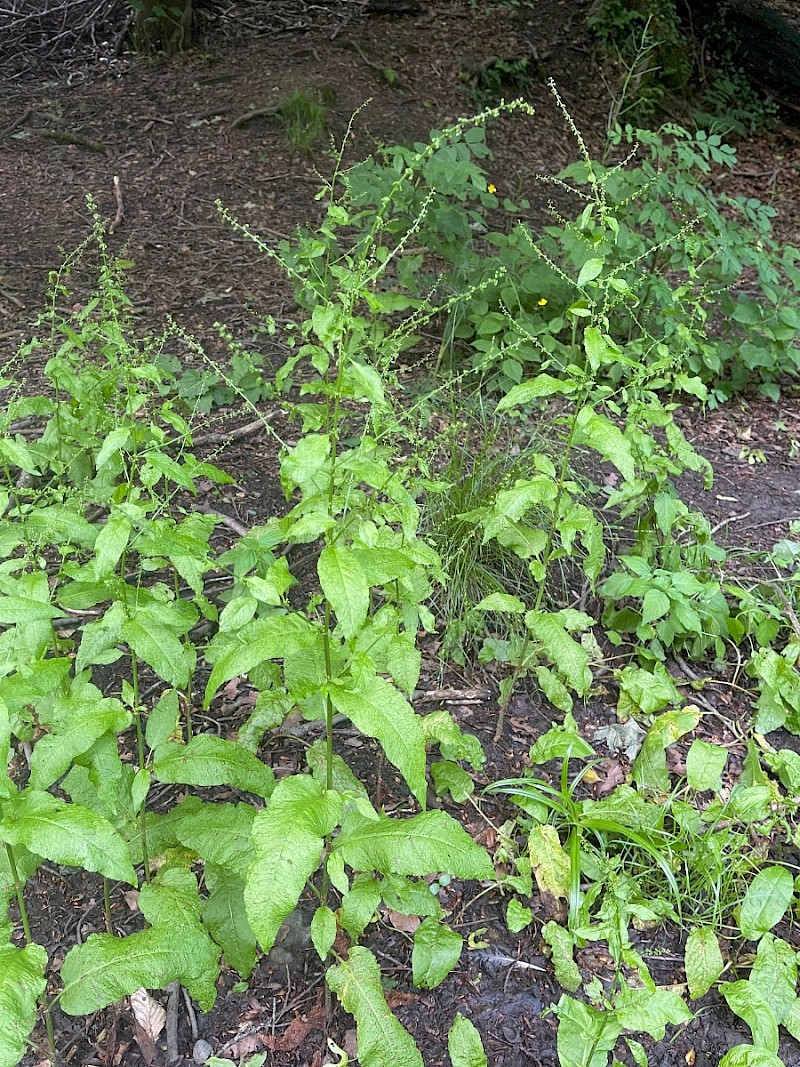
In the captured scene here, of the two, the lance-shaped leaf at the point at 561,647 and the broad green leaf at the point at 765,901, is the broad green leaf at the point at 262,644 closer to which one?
the lance-shaped leaf at the point at 561,647

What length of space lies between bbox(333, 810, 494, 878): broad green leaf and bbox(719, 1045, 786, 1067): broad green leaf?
30.4 inches

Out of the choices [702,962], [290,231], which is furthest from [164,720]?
[290,231]

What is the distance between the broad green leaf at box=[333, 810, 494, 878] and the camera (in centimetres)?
168

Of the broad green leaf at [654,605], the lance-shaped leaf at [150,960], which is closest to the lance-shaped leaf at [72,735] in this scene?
the lance-shaped leaf at [150,960]

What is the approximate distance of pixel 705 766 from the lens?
2.48m

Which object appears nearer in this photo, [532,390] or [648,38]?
[532,390]

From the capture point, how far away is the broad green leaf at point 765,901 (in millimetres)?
2193

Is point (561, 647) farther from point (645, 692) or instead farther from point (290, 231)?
point (290, 231)

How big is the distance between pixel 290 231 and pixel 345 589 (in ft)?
16.1

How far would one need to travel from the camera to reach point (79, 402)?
2822 millimetres

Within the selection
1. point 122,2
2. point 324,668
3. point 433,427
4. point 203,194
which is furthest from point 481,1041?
point 122,2

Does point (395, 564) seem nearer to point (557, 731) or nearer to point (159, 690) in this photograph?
point (557, 731)

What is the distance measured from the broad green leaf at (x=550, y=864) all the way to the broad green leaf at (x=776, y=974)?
1.63 ft

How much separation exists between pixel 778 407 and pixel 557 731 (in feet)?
10.1
